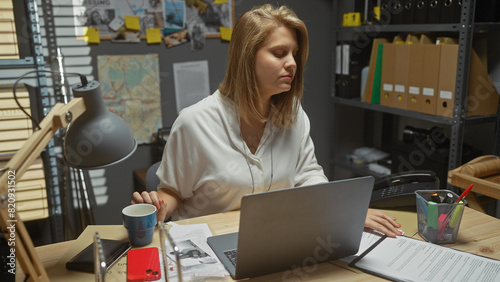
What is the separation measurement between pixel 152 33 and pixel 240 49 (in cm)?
119

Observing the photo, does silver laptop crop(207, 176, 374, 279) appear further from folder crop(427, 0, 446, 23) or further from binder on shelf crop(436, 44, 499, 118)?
folder crop(427, 0, 446, 23)

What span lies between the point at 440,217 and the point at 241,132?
716mm

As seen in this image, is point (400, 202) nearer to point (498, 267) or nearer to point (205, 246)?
point (498, 267)

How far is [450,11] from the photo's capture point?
7.13ft

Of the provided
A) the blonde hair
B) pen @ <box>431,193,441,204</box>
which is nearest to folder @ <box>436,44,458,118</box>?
the blonde hair

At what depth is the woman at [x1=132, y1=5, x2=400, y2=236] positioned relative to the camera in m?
1.47

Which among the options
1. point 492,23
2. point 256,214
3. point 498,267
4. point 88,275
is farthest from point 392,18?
point 88,275

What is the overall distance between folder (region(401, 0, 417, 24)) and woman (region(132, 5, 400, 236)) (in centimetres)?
115

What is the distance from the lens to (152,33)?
8.26 ft

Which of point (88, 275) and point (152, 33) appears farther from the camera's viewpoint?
point (152, 33)

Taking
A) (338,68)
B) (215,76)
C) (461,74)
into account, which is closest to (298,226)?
(461,74)

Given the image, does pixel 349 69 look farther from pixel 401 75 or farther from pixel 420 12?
pixel 420 12

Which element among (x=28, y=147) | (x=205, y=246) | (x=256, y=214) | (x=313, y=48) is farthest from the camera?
(x=313, y=48)

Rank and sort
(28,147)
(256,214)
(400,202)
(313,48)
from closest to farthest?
(28,147)
(256,214)
(400,202)
(313,48)
